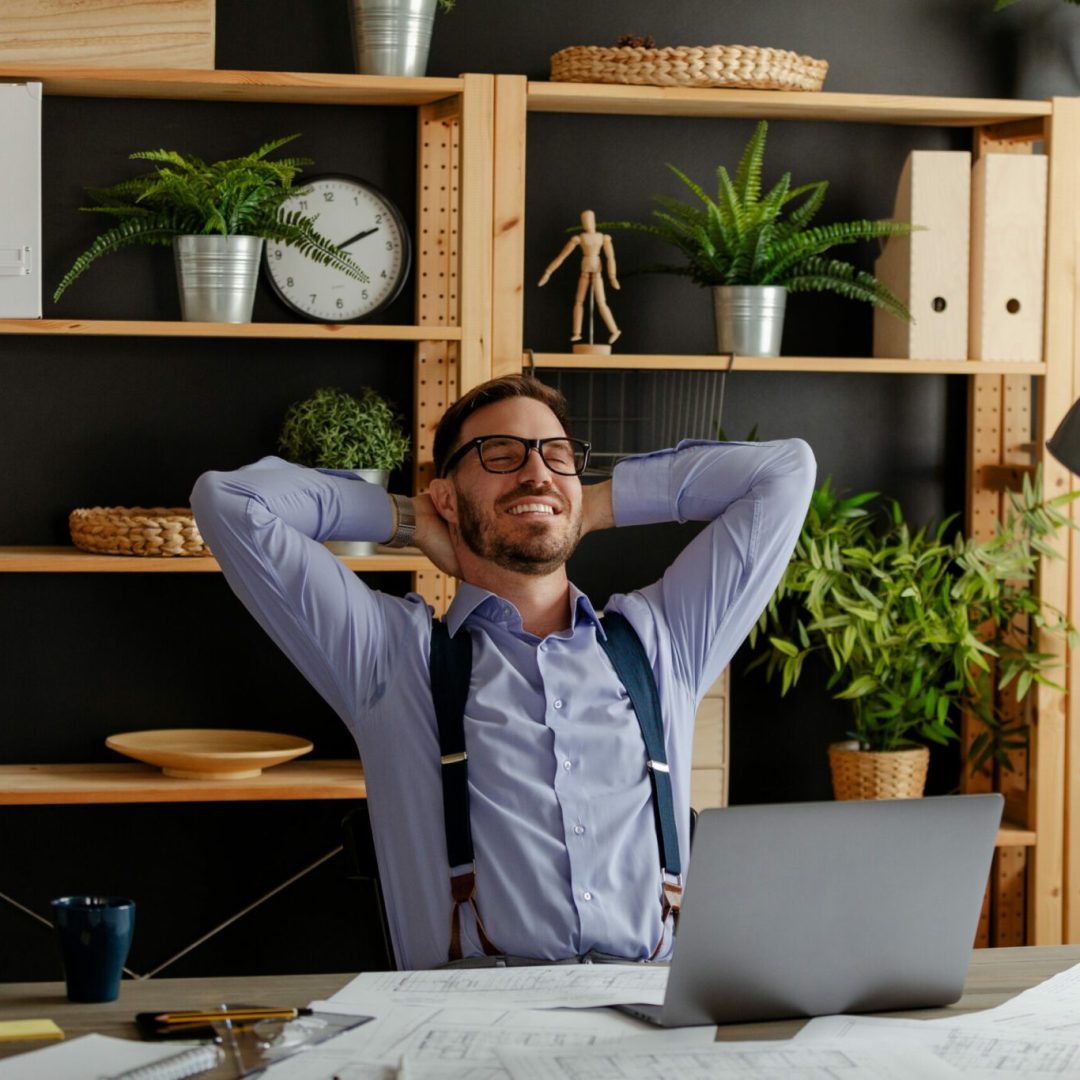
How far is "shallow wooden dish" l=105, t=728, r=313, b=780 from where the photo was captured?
8.96ft

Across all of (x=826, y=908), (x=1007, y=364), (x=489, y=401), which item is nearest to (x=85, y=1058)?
(x=826, y=908)

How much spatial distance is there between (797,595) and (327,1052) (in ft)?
6.66

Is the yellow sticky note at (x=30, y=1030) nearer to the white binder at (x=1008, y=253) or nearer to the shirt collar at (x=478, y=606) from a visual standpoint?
the shirt collar at (x=478, y=606)

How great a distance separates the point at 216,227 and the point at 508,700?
4.17 feet

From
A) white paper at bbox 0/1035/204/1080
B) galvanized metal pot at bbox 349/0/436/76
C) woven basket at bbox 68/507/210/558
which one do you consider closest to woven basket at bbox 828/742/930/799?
woven basket at bbox 68/507/210/558

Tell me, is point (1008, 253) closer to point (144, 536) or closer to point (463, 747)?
point (463, 747)

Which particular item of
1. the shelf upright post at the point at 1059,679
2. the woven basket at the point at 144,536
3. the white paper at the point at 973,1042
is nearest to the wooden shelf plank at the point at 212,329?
the woven basket at the point at 144,536

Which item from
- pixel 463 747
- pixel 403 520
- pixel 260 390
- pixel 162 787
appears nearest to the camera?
pixel 463 747

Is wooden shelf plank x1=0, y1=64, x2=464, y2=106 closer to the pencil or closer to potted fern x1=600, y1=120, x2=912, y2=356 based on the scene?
potted fern x1=600, y1=120, x2=912, y2=356

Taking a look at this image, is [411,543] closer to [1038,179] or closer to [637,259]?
[637,259]

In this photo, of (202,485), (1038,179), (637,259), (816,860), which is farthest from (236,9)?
(816,860)

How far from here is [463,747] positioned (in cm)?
198

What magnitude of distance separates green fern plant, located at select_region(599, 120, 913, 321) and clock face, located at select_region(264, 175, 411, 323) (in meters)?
0.46

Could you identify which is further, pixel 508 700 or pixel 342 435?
pixel 342 435
